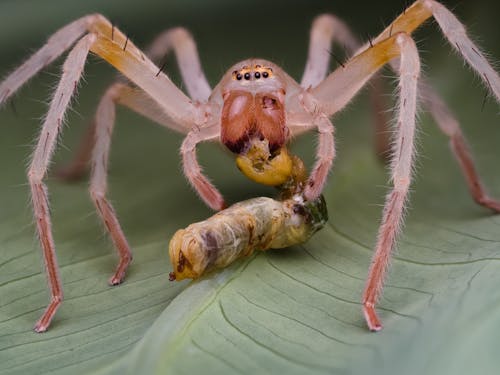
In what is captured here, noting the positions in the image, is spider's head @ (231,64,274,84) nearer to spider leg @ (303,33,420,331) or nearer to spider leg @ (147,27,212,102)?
spider leg @ (303,33,420,331)

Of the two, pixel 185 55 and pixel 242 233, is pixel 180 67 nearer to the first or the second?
pixel 185 55

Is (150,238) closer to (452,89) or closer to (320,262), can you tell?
(320,262)

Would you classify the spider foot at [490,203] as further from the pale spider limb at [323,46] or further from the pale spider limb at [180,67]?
the pale spider limb at [180,67]

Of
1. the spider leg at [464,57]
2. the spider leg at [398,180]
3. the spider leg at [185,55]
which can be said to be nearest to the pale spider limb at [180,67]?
the spider leg at [185,55]

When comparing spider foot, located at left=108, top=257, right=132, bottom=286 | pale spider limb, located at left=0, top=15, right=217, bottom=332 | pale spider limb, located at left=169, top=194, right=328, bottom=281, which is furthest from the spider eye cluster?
spider foot, located at left=108, top=257, right=132, bottom=286

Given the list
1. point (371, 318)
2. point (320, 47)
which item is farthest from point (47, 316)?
point (320, 47)

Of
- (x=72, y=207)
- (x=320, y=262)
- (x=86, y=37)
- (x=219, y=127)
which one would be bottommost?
(x=72, y=207)

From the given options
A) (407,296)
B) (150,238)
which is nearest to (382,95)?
(150,238)
